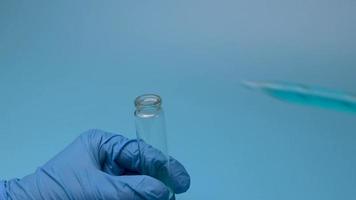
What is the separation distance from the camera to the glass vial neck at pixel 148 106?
2.73ft

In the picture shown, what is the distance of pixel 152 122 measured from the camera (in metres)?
0.86

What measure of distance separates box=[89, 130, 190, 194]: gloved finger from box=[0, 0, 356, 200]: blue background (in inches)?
4.3

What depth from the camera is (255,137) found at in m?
1.16

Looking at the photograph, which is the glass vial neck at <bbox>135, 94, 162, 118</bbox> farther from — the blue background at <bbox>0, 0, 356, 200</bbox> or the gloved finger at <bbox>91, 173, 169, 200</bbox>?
the blue background at <bbox>0, 0, 356, 200</bbox>

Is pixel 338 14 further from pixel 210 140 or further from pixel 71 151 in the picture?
pixel 71 151

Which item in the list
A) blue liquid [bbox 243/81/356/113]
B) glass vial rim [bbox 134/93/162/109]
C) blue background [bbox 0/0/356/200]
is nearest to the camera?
blue liquid [bbox 243/81/356/113]

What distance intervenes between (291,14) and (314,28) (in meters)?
0.08

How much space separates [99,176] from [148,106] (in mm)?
151

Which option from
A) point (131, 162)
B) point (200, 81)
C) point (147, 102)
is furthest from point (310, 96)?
point (200, 81)

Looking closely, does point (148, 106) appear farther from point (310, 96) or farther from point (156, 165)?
point (310, 96)

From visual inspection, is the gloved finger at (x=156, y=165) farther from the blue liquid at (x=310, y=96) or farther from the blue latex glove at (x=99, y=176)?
the blue liquid at (x=310, y=96)

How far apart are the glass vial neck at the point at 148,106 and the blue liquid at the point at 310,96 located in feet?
1.24

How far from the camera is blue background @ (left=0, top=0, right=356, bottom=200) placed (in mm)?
1088

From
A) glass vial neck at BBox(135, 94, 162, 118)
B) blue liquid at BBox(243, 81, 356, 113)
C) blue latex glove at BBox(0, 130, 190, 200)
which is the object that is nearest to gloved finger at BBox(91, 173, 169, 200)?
blue latex glove at BBox(0, 130, 190, 200)
